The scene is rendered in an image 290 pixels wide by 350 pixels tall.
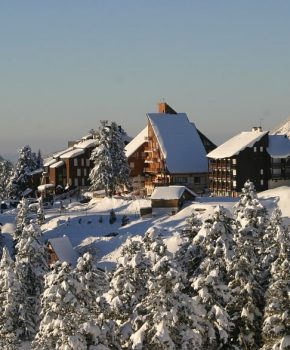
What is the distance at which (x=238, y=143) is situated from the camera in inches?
3826

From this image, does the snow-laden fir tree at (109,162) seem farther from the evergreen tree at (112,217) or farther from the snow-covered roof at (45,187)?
the snow-covered roof at (45,187)

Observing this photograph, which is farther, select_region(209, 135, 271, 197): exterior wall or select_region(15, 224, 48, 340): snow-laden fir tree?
select_region(209, 135, 271, 197): exterior wall

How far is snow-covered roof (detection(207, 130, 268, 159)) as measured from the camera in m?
94.4

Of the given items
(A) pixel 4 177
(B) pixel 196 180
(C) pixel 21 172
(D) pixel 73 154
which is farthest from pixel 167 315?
(A) pixel 4 177

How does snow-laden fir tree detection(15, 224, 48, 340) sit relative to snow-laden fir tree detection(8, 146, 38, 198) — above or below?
below

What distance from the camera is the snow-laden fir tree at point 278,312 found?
37375 mm

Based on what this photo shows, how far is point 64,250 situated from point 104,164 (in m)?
26.4

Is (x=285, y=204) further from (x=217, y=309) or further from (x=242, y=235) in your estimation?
(x=217, y=309)

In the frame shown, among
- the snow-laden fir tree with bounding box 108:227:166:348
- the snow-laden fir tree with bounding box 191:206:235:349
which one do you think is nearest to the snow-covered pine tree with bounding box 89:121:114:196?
the snow-laden fir tree with bounding box 191:206:235:349

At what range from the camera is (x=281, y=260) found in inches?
1526

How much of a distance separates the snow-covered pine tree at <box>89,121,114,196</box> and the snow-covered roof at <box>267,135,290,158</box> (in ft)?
79.1

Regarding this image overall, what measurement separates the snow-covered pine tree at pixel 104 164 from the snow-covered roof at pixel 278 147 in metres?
24.1

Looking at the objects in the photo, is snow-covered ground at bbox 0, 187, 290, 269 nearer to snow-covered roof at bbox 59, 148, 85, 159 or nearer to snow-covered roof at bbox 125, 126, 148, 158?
snow-covered roof at bbox 125, 126, 148, 158

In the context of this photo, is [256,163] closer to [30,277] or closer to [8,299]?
[30,277]
